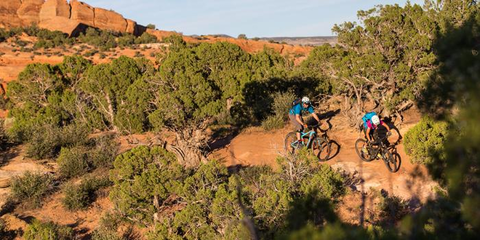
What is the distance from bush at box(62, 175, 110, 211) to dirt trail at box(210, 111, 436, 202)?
179 inches

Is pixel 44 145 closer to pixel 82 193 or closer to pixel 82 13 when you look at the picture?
pixel 82 193

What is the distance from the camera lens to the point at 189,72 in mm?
11859

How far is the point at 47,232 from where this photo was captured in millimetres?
7477

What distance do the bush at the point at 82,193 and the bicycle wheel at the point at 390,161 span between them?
28.1ft

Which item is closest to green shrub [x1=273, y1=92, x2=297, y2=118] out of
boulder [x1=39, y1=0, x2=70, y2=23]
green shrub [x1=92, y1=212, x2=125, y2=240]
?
green shrub [x1=92, y1=212, x2=125, y2=240]

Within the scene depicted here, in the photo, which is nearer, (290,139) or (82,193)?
(82,193)

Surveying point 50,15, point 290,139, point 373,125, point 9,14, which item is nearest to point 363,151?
point 373,125

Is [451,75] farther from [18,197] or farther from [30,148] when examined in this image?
[30,148]

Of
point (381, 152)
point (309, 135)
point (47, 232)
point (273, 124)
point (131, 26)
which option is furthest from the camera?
point (131, 26)

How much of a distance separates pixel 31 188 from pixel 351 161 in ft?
32.8

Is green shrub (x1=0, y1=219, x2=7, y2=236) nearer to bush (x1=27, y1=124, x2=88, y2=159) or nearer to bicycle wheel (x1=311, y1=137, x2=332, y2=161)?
bush (x1=27, y1=124, x2=88, y2=159)

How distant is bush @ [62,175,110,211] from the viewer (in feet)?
30.7

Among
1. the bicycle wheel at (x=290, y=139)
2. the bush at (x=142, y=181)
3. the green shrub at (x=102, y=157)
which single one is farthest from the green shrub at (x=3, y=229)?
the bicycle wheel at (x=290, y=139)

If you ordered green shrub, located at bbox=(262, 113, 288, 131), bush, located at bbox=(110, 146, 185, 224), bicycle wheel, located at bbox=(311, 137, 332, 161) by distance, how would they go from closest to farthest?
bush, located at bbox=(110, 146, 185, 224) < bicycle wheel, located at bbox=(311, 137, 332, 161) < green shrub, located at bbox=(262, 113, 288, 131)
